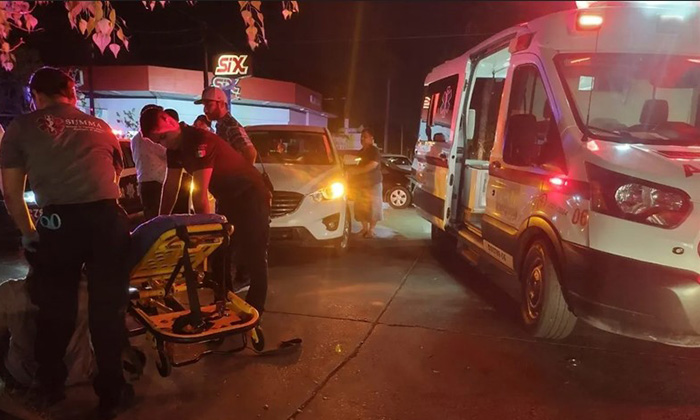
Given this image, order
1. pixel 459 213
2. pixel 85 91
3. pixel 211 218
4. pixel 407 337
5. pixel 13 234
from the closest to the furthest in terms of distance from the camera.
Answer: pixel 211 218 < pixel 407 337 < pixel 459 213 < pixel 13 234 < pixel 85 91

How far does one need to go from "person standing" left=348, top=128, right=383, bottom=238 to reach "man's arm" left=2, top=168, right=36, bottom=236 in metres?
5.88

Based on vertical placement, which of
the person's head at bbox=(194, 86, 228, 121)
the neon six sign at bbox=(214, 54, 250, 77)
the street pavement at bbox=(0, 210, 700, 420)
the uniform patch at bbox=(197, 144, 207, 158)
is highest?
the neon six sign at bbox=(214, 54, 250, 77)

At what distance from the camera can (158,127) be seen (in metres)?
3.72

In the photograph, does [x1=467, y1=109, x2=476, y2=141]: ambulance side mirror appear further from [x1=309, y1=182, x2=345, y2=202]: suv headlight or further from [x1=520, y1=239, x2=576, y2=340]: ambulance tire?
[x1=520, y1=239, x2=576, y2=340]: ambulance tire

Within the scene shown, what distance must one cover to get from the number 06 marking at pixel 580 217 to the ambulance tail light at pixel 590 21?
1529mm

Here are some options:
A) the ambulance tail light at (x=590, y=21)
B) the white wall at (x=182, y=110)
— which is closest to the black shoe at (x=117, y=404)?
the ambulance tail light at (x=590, y=21)

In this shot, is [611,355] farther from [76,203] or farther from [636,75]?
[76,203]

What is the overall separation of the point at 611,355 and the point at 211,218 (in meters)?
3.13

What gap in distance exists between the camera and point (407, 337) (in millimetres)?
4477

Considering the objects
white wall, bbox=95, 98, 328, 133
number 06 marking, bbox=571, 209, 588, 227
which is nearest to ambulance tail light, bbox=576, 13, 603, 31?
number 06 marking, bbox=571, 209, 588, 227

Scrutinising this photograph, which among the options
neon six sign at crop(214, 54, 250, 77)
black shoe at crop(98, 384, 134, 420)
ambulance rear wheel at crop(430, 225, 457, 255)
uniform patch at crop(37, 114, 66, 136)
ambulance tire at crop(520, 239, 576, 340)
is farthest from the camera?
neon six sign at crop(214, 54, 250, 77)

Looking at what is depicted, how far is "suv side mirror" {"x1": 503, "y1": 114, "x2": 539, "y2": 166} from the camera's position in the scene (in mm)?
4520

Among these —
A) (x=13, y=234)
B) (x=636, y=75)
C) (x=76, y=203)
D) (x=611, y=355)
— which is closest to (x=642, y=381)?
(x=611, y=355)

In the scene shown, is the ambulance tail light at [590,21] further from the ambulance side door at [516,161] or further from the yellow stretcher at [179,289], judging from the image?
the yellow stretcher at [179,289]
